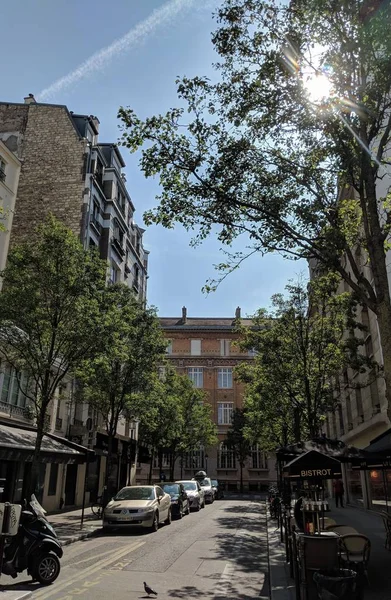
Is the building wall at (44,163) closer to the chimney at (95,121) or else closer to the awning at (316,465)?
the chimney at (95,121)

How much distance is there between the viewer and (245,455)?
52594mm

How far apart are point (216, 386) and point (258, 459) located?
9.82 meters

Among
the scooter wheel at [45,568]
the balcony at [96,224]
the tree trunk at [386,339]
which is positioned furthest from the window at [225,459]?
→ the tree trunk at [386,339]

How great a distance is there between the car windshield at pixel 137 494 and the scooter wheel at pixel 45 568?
844cm

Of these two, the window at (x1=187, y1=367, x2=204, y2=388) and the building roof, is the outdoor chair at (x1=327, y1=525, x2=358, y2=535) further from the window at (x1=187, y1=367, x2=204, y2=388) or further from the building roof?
the building roof

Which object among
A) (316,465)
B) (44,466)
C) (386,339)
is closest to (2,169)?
(44,466)

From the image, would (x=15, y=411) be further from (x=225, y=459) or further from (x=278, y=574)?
(x=225, y=459)

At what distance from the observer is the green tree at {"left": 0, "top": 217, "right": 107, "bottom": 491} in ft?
48.8

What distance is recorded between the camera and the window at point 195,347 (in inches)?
2395

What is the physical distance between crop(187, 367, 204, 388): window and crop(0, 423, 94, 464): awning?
39244mm

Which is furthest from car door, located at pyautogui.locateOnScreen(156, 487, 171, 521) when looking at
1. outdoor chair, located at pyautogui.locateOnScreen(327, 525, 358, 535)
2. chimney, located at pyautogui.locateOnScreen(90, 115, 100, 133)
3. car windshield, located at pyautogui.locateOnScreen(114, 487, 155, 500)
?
chimney, located at pyautogui.locateOnScreen(90, 115, 100, 133)

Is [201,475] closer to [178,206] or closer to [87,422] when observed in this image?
[87,422]

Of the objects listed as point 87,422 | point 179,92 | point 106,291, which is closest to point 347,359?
point 106,291

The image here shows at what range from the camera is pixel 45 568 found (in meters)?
8.09
